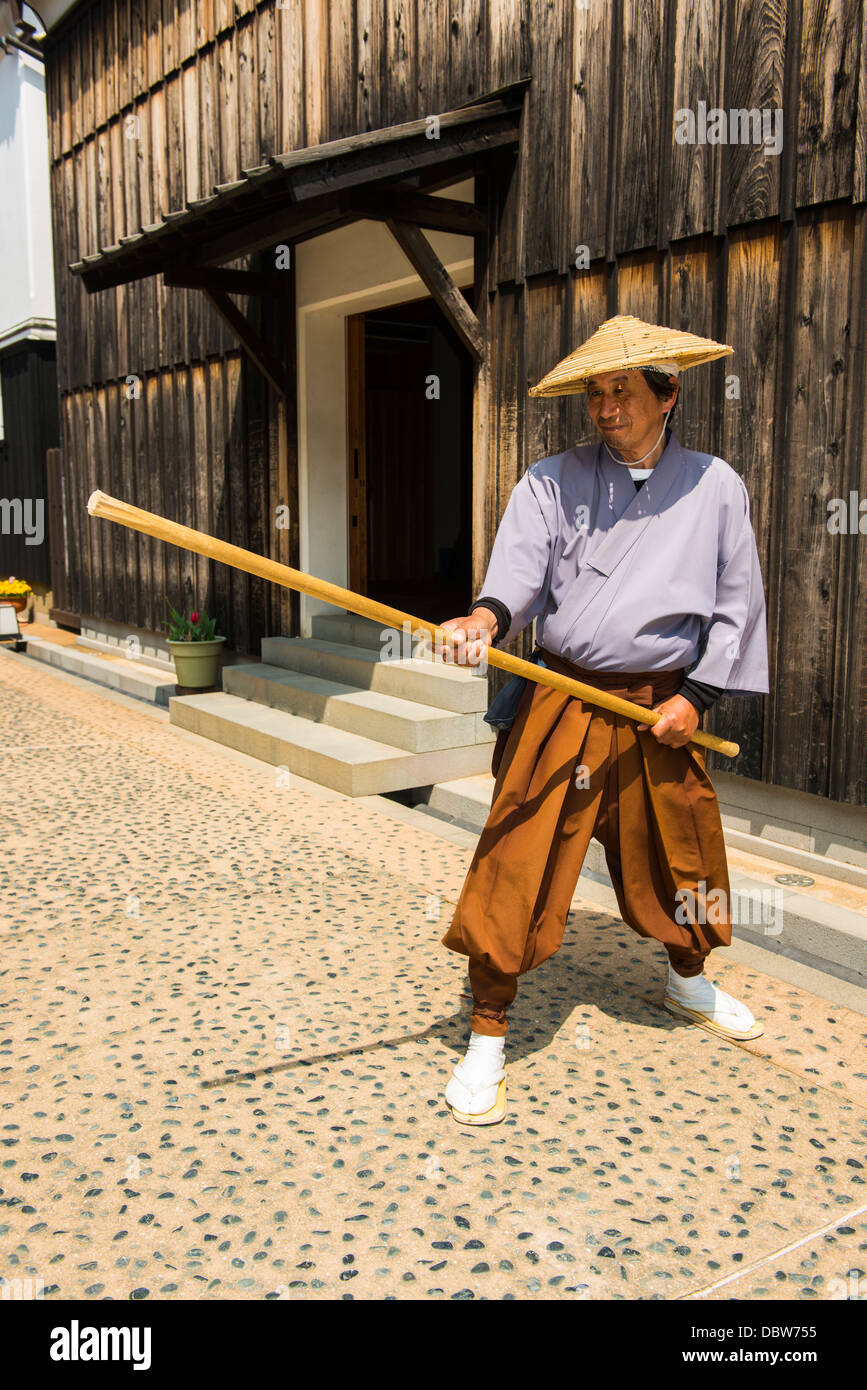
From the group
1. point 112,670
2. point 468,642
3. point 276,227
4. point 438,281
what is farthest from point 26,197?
point 468,642

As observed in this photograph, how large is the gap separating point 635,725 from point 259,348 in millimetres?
6167

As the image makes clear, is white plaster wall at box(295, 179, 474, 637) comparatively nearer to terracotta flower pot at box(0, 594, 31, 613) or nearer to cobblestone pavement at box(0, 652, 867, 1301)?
cobblestone pavement at box(0, 652, 867, 1301)

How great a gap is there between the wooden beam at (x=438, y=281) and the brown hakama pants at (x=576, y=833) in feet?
12.0

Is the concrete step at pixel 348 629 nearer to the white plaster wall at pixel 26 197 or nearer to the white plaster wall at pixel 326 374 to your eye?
the white plaster wall at pixel 326 374

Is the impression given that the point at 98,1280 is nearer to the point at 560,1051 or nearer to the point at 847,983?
the point at 560,1051

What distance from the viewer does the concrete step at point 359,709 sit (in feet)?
20.9

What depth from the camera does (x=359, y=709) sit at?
686 cm

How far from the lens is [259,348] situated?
8164 millimetres

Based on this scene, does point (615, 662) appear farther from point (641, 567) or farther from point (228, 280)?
point (228, 280)

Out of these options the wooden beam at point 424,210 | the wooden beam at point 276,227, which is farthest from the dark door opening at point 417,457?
the wooden beam at point 424,210

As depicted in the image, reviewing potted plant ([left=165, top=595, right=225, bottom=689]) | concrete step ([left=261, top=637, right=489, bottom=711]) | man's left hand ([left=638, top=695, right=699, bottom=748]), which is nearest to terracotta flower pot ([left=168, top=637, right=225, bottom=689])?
potted plant ([left=165, top=595, right=225, bottom=689])

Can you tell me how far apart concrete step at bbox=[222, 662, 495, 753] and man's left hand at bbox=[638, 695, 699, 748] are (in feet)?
11.3

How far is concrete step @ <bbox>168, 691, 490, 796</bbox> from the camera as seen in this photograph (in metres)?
6.15

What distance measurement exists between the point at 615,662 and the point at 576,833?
0.49 meters
